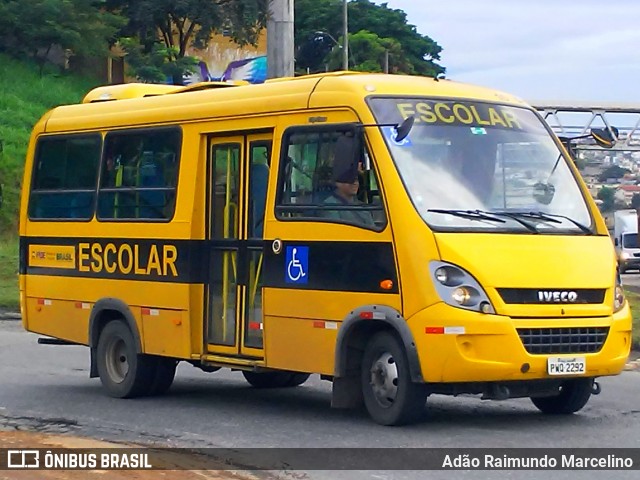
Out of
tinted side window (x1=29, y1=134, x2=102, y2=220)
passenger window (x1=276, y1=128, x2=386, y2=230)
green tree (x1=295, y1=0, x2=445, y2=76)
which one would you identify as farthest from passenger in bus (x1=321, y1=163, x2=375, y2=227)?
green tree (x1=295, y1=0, x2=445, y2=76)

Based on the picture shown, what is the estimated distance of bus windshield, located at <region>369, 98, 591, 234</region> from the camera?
1045 cm

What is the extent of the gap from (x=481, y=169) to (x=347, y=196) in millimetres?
1100

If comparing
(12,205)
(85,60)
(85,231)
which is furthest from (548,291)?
(85,60)

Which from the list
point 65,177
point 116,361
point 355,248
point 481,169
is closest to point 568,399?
point 481,169

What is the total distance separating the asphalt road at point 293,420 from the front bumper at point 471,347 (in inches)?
18.7

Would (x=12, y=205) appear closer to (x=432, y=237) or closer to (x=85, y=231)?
(x=85, y=231)

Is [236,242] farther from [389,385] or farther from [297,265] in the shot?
[389,385]

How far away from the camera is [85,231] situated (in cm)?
1377

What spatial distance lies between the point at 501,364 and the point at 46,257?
20.2ft

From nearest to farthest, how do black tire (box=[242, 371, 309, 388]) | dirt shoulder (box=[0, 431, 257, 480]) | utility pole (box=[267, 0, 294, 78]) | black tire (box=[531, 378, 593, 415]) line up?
dirt shoulder (box=[0, 431, 257, 480]) < black tire (box=[531, 378, 593, 415]) < black tire (box=[242, 371, 309, 388]) < utility pole (box=[267, 0, 294, 78])

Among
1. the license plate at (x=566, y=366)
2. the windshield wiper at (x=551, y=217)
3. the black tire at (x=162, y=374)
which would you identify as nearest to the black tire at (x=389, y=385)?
the license plate at (x=566, y=366)

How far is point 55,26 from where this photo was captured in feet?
138

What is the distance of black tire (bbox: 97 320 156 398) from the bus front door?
1.14 m

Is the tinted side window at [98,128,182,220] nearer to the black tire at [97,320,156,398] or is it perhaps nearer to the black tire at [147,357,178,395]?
the black tire at [97,320,156,398]
